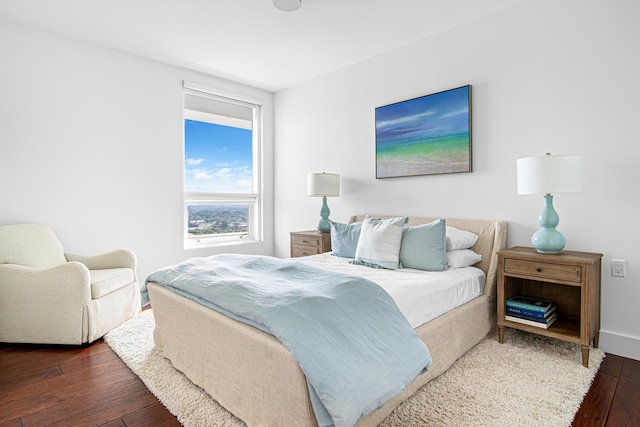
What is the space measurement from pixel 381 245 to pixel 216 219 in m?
2.57

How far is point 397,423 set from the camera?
5.42 feet

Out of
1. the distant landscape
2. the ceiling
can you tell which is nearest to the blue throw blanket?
the ceiling

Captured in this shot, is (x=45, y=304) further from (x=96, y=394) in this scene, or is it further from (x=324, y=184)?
(x=324, y=184)

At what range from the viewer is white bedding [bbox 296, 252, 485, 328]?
1972 millimetres

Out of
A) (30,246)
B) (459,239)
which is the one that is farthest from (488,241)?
(30,246)

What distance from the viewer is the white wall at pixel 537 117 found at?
2.33m

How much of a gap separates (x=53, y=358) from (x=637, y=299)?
13.0 ft

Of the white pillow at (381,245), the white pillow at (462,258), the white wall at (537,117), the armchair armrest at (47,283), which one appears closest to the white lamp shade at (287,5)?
the white wall at (537,117)

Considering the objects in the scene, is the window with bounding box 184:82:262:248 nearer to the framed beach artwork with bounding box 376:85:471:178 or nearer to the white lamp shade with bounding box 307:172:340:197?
the white lamp shade with bounding box 307:172:340:197

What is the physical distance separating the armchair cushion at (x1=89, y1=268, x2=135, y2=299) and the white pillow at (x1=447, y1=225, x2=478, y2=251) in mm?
2710

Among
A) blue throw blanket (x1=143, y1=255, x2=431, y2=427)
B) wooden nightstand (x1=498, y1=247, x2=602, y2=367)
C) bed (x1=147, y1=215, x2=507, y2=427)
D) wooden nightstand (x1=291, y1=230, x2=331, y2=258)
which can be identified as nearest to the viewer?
→ blue throw blanket (x1=143, y1=255, x2=431, y2=427)

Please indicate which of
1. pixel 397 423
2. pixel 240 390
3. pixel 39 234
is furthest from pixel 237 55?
pixel 397 423

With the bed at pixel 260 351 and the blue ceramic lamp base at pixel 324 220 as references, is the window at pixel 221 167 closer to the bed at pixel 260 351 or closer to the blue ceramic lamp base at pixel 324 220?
the blue ceramic lamp base at pixel 324 220

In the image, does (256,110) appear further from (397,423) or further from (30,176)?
(397,423)
